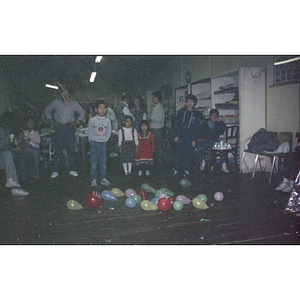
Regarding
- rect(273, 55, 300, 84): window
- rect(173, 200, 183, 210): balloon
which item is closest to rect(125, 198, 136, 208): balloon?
rect(173, 200, 183, 210): balloon

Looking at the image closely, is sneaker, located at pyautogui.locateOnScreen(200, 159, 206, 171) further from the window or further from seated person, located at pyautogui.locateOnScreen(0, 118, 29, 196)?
seated person, located at pyautogui.locateOnScreen(0, 118, 29, 196)

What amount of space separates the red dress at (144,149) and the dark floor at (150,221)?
3.10 ft

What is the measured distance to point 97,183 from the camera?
391cm

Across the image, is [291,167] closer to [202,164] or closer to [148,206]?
[148,206]

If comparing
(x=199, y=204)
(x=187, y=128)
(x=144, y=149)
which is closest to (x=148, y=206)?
(x=199, y=204)

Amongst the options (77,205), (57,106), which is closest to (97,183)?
(77,205)

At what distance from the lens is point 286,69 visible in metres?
3.88

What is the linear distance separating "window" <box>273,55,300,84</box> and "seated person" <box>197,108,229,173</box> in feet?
3.68

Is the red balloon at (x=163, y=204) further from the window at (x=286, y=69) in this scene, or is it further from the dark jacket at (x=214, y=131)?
the window at (x=286, y=69)

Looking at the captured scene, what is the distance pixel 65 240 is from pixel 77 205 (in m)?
0.71

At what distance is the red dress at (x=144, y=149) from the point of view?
14.4 feet

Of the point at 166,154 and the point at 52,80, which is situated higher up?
the point at 52,80

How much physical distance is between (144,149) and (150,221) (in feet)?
6.84
